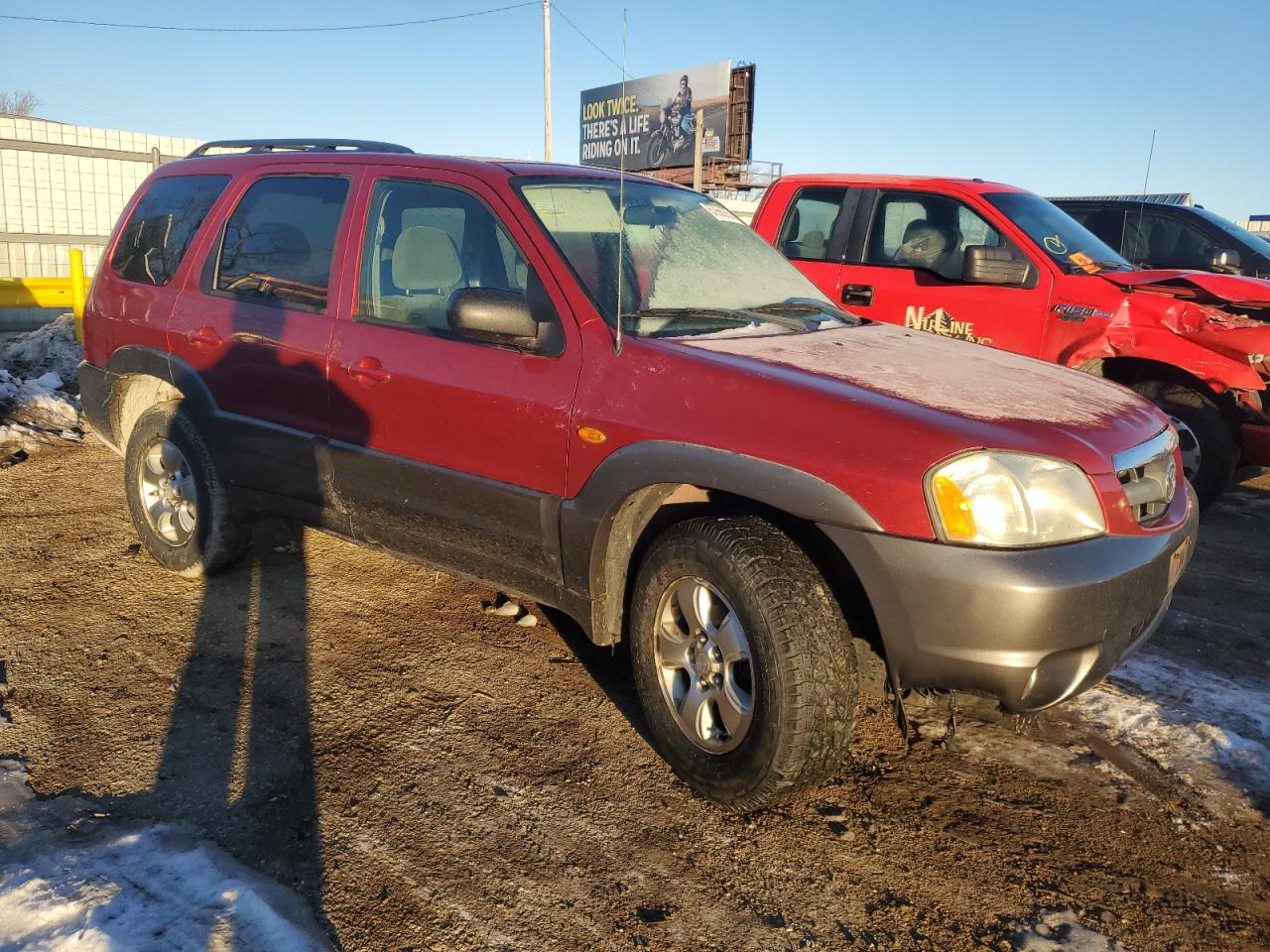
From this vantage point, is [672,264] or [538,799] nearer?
[538,799]

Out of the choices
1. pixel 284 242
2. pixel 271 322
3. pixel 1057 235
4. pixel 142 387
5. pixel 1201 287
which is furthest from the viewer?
pixel 1057 235

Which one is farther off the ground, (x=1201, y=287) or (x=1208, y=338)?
(x=1201, y=287)

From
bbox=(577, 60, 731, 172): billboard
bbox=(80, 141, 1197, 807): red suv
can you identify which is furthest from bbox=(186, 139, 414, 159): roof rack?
bbox=(577, 60, 731, 172): billboard

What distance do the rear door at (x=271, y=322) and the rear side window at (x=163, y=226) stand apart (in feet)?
0.73

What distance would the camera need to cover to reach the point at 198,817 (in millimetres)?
2773

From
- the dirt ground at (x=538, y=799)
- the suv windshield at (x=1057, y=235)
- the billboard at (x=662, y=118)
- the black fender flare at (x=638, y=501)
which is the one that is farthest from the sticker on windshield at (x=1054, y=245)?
the billboard at (x=662, y=118)

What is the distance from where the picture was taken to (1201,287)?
18.3 feet

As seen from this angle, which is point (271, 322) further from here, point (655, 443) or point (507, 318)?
point (655, 443)

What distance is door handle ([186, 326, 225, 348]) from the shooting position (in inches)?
163

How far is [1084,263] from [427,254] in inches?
161

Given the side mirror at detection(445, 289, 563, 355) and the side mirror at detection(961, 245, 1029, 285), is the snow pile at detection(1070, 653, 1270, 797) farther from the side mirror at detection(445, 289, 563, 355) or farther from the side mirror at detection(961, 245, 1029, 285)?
the side mirror at detection(961, 245, 1029, 285)

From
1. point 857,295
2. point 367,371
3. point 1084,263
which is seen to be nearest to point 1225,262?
point 1084,263

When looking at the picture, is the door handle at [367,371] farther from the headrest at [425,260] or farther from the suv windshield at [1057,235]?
the suv windshield at [1057,235]

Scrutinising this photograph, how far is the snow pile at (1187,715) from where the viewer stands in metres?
3.20
